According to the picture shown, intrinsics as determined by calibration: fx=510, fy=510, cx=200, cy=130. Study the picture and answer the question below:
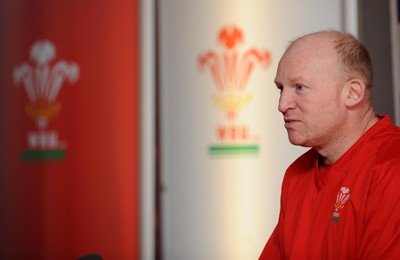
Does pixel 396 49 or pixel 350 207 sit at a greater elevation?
pixel 396 49

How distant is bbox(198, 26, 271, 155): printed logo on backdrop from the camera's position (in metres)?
2.30

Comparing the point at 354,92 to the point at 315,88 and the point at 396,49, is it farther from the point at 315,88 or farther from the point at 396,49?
the point at 396,49

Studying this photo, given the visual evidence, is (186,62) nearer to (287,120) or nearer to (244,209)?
(244,209)

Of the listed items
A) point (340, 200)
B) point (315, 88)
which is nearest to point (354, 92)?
point (315, 88)

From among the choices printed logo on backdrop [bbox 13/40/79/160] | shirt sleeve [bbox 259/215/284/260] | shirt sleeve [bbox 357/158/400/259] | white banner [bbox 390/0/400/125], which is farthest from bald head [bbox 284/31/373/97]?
printed logo on backdrop [bbox 13/40/79/160]

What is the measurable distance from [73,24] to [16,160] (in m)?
0.69

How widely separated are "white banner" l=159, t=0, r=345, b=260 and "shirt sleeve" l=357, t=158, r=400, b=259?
1275 mm

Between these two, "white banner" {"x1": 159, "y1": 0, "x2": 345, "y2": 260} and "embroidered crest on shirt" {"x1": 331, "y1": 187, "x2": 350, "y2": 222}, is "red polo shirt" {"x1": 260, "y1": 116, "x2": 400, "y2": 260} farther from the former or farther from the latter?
"white banner" {"x1": 159, "y1": 0, "x2": 345, "y2": 260}

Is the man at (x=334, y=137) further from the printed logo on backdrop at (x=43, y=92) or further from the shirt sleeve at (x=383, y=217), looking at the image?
the printed logo on backdrop at (x=43, y=92)

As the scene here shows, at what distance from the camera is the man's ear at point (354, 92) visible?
108 cm

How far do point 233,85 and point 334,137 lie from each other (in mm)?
1224

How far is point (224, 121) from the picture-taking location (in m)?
2.33

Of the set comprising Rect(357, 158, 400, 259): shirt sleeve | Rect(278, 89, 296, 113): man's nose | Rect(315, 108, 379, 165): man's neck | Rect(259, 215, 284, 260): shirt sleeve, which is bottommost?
Rect(259, 215, 284, 260): shirt sleeve

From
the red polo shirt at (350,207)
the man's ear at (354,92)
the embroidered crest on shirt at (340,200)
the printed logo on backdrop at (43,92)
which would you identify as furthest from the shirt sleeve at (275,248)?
the printed logo on backdrop at (43,92)
